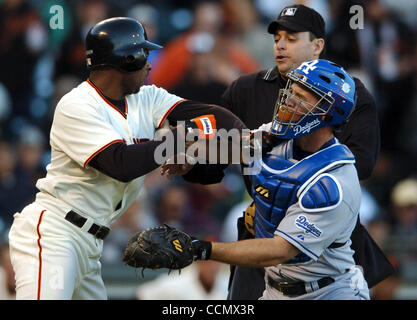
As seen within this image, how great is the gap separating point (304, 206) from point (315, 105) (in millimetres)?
515

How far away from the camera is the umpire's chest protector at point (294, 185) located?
3471mm

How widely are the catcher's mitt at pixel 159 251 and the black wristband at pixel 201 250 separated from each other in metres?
0.02

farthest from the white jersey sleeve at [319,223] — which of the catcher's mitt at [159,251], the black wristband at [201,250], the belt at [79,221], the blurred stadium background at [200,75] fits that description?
the blurred stadium background at [200,75]

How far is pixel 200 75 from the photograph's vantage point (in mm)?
7750

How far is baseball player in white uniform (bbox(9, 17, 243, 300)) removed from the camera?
379 cm

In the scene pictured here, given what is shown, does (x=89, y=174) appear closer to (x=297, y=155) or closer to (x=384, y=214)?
(x=297, y=155)

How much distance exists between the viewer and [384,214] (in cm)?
764

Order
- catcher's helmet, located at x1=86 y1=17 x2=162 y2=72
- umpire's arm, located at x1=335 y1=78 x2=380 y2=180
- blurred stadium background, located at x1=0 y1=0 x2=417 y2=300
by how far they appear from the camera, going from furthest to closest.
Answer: blurred stadium background, located at x1=0 y1=0 x2=417 y2=300 < umpire's arm, located at x1=335 y1=78 x2=380 y2=180 < catcher's helmet, located at x1=86 y1=17 x2=162 y2=72

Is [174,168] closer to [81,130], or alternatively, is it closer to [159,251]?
[81,130]

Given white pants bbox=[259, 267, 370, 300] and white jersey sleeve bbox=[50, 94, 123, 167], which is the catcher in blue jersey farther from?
white jersey sleeve bbox=[50, 94, 123, 167]
